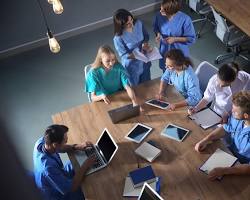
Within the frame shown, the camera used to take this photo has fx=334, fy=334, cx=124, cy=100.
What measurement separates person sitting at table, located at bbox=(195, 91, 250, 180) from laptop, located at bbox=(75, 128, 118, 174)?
664 millimetres

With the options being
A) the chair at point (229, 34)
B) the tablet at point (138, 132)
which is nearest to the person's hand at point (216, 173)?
the tablet at point (138, 132)

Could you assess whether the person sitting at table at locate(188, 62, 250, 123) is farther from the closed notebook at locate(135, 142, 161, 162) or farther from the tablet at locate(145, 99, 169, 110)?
the closed notebook at locate(135, 142, 161, 162)

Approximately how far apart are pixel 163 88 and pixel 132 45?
753mm

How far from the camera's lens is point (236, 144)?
8.77 feet

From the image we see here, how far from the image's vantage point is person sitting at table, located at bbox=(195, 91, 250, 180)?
2.34m

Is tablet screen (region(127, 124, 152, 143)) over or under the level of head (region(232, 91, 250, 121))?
under

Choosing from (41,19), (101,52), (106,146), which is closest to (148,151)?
(106,146)

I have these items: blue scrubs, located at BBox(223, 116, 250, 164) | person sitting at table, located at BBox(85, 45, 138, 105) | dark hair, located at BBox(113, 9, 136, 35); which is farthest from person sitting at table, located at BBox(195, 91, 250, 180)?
dark hair, located at BBox(113, 9, 136, 35)

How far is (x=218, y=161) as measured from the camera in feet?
8.11

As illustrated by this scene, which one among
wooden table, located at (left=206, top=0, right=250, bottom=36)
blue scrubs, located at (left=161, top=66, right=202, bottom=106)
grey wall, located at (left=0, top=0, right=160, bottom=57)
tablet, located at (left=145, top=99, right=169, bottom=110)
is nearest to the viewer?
tablet, located at (left=145, top=99, right=169, bottom=110)

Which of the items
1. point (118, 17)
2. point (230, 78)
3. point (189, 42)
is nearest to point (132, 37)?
point (118, 17)

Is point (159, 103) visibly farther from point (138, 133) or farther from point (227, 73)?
point (227, 73)

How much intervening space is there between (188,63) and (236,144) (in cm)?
89

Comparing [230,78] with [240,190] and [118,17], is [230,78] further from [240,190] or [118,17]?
[118,17]
